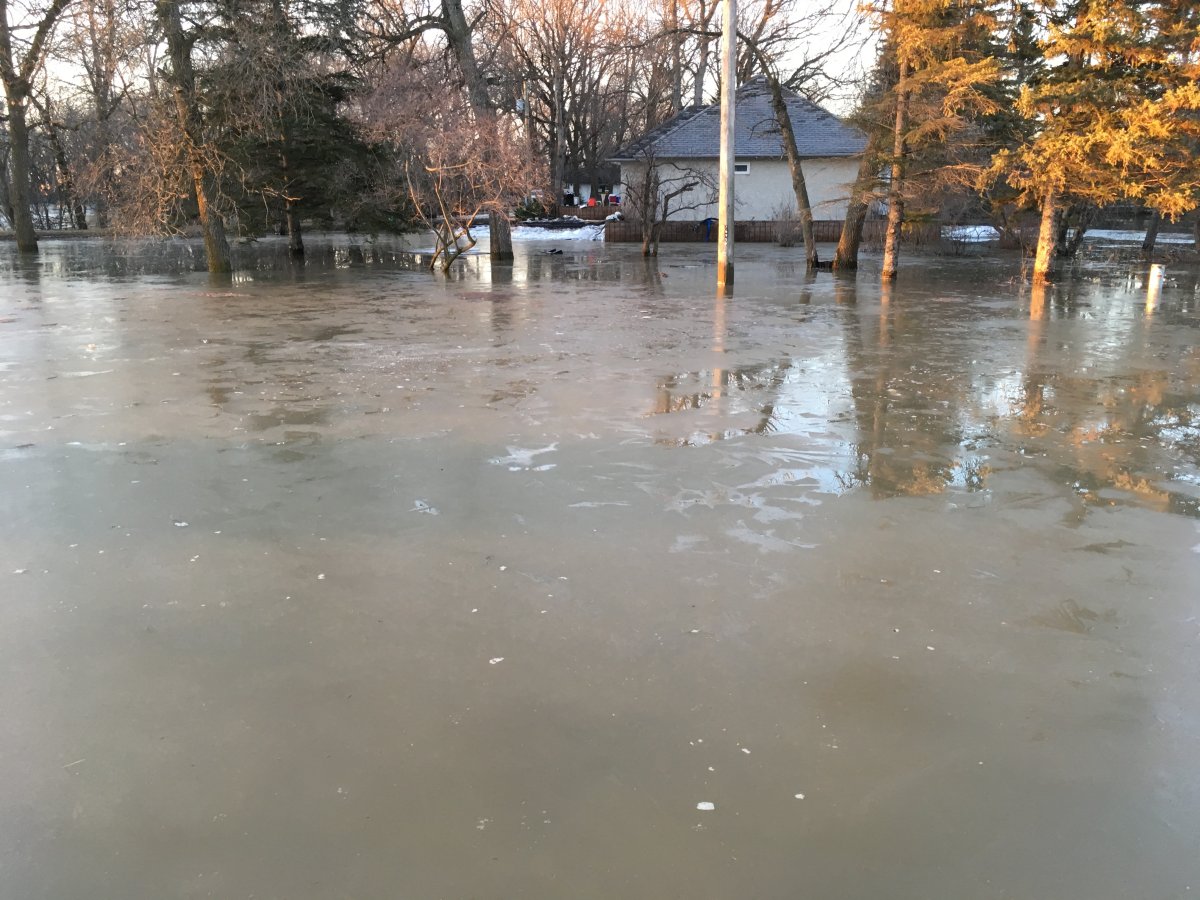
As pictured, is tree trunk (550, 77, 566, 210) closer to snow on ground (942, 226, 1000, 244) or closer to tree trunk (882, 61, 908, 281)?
snow on ground (942, 226, 1000, 244)

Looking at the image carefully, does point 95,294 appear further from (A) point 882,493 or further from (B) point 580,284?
(A) point 882,493

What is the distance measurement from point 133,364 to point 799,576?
26.2ft

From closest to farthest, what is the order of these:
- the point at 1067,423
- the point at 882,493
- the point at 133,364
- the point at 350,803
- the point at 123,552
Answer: the point at 350,803 → the point at 123,552 → the point at 882,493 → the point at 1067,423 → the point at 133,364

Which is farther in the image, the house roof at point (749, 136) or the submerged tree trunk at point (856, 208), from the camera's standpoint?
the house roof at point (749, 136)

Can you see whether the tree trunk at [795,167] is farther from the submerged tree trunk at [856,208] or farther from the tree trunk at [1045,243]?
the tree trunk at [1045,243]

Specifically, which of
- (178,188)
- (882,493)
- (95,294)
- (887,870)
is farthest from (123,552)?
(178,188)

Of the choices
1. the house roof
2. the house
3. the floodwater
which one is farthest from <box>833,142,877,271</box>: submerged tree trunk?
the house roof

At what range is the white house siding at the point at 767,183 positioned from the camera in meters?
39.4

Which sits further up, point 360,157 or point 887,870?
point 360,157

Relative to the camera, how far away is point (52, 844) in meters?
2.53

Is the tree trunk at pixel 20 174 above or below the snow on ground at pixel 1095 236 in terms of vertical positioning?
above

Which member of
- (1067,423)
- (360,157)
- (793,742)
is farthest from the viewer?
(360,157)

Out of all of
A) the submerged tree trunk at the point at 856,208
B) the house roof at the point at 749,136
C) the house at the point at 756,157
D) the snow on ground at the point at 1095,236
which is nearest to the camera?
the submerged tree trunk at the point at 856,208

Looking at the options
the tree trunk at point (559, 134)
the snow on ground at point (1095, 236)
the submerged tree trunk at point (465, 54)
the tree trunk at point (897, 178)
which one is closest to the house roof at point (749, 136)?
the snow on ground at point (1095, 236)
